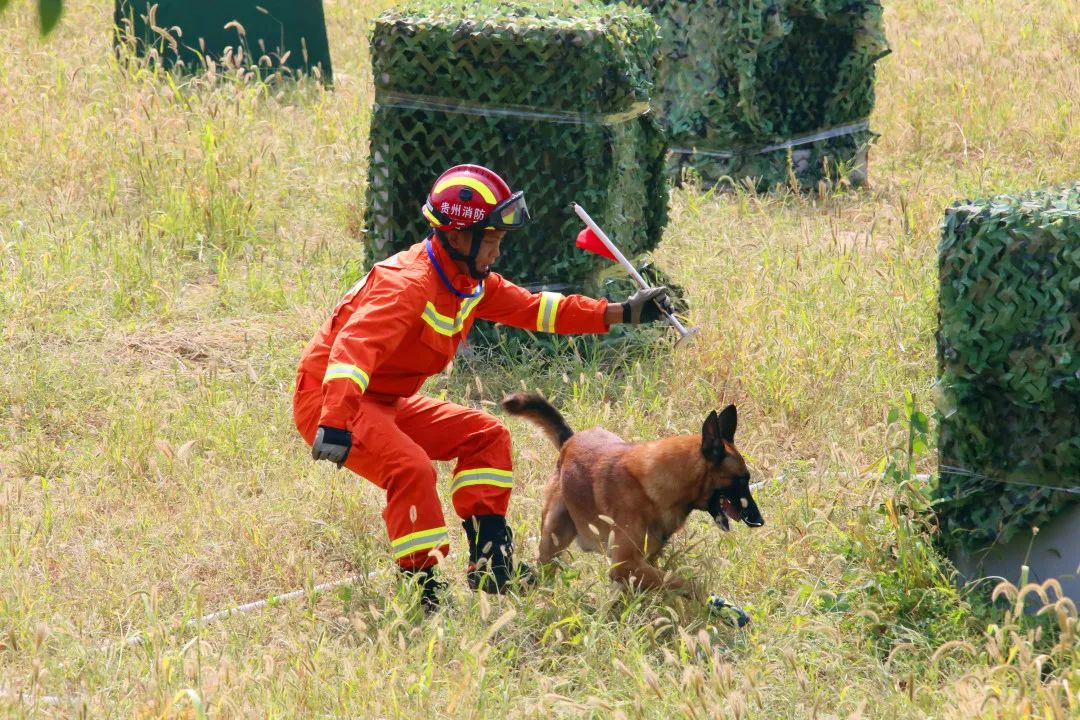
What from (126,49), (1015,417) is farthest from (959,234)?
(126,49)

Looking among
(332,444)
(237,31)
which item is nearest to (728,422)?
(332,444)

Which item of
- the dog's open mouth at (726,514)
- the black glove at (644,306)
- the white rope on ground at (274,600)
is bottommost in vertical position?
the white rope on ground at (274,600)

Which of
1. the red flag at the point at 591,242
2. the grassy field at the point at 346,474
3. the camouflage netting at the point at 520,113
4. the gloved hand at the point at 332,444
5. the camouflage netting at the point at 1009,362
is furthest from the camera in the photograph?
the camouflage netting at the point at 520,113

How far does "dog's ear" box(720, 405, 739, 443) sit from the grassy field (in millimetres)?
556

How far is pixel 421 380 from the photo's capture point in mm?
5516

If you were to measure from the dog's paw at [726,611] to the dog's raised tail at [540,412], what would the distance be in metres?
0.90

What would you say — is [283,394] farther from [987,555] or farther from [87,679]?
[987,555]

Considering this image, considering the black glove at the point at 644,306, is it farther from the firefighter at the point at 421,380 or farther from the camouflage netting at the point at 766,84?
the camouflage netting at the point at 766,84

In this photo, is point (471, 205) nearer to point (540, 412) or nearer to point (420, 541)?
point (540, 412)

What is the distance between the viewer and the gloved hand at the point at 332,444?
4.78 m

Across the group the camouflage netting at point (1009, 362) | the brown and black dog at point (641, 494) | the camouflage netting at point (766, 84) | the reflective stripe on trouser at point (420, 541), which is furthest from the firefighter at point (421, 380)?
the camouflage netting at point (766, 84)

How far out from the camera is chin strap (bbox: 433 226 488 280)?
5281 mm

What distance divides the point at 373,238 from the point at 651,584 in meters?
3.19

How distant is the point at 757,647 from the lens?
4875mm
